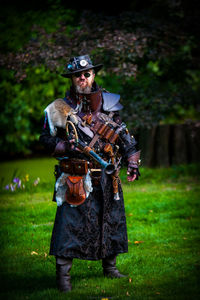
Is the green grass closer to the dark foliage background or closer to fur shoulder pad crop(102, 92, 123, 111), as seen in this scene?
fur shoulder pad crop(102, 92, 123, 111)

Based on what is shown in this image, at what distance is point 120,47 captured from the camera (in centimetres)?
846

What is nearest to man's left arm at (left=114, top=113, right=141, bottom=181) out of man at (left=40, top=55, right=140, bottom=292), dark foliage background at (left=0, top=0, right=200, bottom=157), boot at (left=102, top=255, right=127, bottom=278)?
man at (left=40, top=55, right=140, bottom=292)

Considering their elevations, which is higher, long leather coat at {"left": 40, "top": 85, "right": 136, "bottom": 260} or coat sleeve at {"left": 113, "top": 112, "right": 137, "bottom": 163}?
coat sleeve at {"left": 113, "top": 112, "right": 137, "bottom": 163}

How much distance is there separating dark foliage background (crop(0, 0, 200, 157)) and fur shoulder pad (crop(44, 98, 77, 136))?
3.12m

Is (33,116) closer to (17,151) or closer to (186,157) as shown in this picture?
(17,151)

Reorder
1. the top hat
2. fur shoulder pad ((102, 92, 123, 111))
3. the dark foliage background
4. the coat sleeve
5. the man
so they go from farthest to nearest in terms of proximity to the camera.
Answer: the dark foliage background → the coat sleeve → fur shoulder pad ((102, 92, 123, 111)) → the top hat → the man

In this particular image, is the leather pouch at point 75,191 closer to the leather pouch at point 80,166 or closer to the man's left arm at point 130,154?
the leather pouch at point 80,166

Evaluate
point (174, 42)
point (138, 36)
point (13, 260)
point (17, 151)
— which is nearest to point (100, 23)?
point (138, 36)

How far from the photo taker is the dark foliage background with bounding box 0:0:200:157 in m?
8.54

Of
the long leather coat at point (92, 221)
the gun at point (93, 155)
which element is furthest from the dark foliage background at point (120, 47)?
the gun at point (93, 155)

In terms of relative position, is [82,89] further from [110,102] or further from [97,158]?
[97,158]

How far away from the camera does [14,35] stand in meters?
10.3

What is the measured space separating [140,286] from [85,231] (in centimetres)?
74

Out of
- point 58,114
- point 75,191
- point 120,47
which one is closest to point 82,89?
point 58,114
